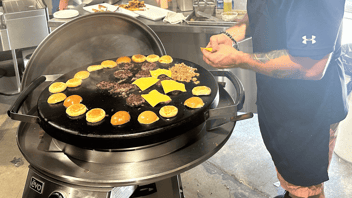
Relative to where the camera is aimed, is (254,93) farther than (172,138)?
Yes

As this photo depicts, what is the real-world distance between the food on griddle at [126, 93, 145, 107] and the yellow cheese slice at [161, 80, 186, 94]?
12 cm

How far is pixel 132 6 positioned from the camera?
3432 mm

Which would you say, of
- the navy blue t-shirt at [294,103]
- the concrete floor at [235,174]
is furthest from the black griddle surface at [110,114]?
the concrete floor at [235,174]

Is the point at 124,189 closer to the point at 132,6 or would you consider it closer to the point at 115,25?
the point at 115,25

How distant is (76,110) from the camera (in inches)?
50.7

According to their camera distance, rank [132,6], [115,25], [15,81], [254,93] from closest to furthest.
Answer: [115,25] < [254,93] < [132,6] < [15,81]

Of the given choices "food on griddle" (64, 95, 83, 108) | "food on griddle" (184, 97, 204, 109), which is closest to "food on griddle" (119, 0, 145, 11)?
"food on griddle" (64, 95, 83, 108)

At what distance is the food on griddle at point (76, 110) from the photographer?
1280mm

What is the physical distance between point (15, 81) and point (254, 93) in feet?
11.3

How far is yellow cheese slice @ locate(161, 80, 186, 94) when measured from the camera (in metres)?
1.45

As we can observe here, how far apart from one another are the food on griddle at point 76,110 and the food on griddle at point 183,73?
49cm

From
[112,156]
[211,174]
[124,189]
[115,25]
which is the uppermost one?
[115,25]

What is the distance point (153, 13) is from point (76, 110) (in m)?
2.20

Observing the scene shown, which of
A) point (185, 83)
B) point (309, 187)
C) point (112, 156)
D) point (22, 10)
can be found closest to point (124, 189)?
point (112, 156)
